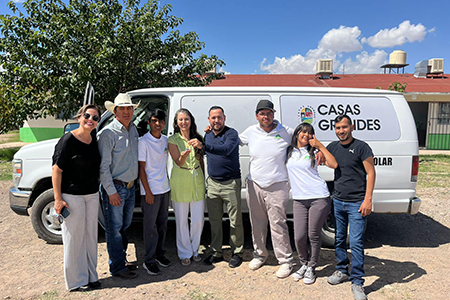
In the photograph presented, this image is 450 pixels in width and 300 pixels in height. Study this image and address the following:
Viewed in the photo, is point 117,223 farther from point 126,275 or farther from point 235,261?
point 235,261

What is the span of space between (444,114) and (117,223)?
18.4 meters

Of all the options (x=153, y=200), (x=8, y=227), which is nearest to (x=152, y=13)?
(x=8, y=227)

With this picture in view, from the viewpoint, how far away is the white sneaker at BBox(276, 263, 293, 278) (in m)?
3.51

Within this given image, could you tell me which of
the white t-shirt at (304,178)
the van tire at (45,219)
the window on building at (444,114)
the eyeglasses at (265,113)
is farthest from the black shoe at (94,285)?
the window on building at (444,114)

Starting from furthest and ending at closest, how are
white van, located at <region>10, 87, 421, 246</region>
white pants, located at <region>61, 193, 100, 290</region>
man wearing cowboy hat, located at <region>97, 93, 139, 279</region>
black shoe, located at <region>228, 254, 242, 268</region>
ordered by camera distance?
white van, located at <region>10, 87, 421, 246</region>, black shoe, located at <region>228, 254, 242, 268</region>, man wearing cowboy hat, located at <region>97, 93, 139, 279</region>, white pants, located at <region>61, 193, 100, 290</region>

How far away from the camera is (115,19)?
392 inches

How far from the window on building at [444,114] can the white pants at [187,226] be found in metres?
17.3

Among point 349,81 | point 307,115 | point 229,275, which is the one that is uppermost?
point 349,81

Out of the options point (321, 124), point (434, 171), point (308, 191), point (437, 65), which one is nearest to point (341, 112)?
point (321, 124)

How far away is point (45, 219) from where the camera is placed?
4355 millimetres

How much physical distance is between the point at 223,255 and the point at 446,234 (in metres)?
3.60

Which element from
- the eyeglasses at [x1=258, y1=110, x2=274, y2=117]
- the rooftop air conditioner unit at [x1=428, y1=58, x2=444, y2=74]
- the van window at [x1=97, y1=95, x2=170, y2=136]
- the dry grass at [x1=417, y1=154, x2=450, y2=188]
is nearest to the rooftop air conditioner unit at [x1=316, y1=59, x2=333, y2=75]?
the rooftop air conditioner unit at [x1=428, y1=58, x2=444, y2=74]

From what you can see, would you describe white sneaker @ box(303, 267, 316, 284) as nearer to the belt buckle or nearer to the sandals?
the sandals

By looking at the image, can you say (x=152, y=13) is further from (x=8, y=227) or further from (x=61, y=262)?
(x=61, y=262)
